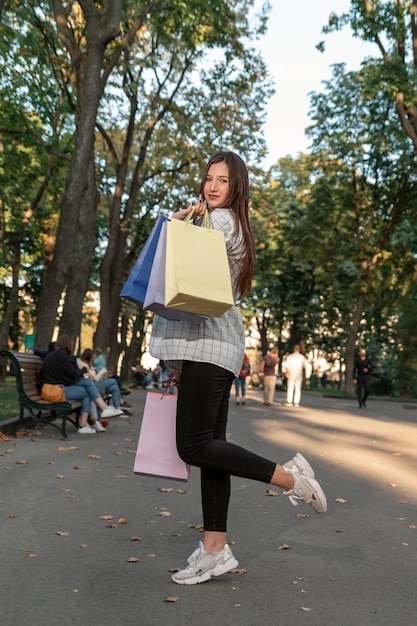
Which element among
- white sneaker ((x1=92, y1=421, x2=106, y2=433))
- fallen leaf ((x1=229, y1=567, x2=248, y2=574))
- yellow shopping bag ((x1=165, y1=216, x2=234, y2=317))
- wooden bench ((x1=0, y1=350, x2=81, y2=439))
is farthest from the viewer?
white sneaker ((x1=92, y1=421, x2=106, y2=433))

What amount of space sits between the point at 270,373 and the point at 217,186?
923 inches

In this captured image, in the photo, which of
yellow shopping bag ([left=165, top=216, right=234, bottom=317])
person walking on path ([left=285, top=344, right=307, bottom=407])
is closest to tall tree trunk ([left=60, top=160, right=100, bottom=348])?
person walking on path ([left=285, top=344, right=307, bottom=407])

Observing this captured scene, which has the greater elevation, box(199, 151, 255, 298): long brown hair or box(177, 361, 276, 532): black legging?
box(199, 151, 255, 298): long brown hair

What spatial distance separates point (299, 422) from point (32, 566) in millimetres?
14538

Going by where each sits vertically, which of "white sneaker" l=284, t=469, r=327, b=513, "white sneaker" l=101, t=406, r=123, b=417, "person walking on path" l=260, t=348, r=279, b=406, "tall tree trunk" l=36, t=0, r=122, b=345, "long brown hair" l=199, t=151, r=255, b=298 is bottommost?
"white sneaker" l=284, t=469, r=327, b=513

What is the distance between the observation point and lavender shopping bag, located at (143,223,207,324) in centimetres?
413

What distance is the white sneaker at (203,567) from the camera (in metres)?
4.50

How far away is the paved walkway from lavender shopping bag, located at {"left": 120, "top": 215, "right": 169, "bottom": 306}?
1397mm

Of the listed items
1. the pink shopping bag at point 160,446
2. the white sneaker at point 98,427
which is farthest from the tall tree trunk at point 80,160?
the pink shopping bag at point 160,446

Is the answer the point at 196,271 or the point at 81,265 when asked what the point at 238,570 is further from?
the point at 81,265

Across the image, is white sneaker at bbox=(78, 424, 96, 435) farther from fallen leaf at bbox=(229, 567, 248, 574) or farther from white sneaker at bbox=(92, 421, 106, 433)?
fallen leaf at bbox=(229, 567, 248, 574)

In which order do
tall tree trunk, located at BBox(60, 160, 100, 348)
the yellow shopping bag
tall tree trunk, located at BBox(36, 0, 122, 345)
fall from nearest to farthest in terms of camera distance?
1. the yellow shopping bag
2. tall tree trunk, located at BBox(36, 0, 122, 345)
3. tall tree trunk, located at BBox(60, 160, 100, 348)

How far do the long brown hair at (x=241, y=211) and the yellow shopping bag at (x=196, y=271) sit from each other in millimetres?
310

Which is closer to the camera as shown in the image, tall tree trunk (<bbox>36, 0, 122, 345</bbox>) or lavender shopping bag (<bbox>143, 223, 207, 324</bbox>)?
lavender shopping bag (<bbox>143, 223, 207, 324</bbox>)
